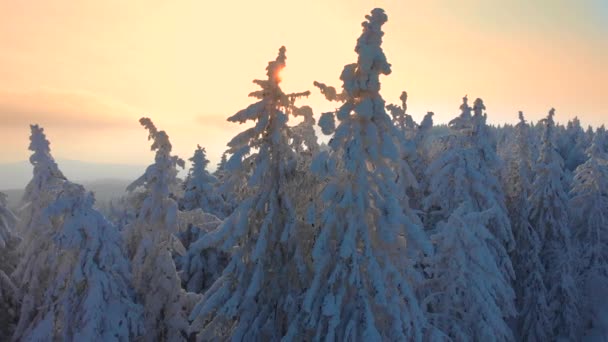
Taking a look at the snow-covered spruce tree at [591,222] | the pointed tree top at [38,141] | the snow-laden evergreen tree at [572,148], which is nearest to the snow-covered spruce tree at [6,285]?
the pointed tree top at [38,141]

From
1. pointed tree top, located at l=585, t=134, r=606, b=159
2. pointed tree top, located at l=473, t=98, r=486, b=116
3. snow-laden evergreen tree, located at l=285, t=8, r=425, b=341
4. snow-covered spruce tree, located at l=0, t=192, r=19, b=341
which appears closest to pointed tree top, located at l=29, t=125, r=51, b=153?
snow-covered spruce tree, located at l=0, t=192, r=19, b=341

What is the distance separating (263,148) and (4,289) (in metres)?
15.3

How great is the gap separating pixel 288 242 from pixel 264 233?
2.18 feet

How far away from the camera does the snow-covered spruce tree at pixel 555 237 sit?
97.2 feet

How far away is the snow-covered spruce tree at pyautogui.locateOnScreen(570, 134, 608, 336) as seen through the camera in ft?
106

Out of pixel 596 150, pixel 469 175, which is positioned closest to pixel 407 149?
pixel 469 175

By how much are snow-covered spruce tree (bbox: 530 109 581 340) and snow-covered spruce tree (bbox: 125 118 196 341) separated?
23043 mm

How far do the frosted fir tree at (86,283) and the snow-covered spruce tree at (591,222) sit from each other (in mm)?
29000

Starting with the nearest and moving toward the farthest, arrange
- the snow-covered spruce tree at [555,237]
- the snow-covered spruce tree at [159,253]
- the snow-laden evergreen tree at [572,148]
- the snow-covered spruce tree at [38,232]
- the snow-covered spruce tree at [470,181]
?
the snow-covered spruce tree at [159,253] → the snow-covered spruce tree at [38,232] → the snow-covered spruce tree at [470,181] → the snow-covered spruce tree at [555,237] → the snow-laden evergreen tree at [572,148]

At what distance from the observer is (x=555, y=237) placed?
98.8ft

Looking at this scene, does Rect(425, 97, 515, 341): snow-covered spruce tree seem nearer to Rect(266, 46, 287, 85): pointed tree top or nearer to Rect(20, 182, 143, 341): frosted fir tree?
Rect(266, 46, 287, 85): pointed tree top

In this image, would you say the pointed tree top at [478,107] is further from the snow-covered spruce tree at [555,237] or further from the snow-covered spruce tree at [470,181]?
the snow-covered spruce tree at [555,237]

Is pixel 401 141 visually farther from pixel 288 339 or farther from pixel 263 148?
pixel 288 339

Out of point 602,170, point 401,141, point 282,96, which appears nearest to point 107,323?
point 282,96
